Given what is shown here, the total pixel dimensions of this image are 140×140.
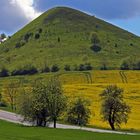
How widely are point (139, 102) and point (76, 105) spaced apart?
170ft

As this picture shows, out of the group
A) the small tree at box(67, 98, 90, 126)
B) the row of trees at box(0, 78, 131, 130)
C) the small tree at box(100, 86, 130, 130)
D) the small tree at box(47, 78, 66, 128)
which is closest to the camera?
the small tree at box(47, 78, 66, 128)

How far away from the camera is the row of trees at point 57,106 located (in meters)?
93.9

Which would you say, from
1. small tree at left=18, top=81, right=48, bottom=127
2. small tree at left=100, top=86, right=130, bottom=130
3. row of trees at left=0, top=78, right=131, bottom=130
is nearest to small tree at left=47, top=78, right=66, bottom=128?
row of trees at left=0, top=78, right=131, bottom=130

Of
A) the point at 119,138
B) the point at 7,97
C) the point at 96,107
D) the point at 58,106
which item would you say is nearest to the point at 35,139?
the point at 119,138

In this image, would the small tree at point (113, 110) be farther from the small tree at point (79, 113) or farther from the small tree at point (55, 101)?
the small tree at point (55, 101)

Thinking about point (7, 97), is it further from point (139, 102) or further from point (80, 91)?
point (139, 102)

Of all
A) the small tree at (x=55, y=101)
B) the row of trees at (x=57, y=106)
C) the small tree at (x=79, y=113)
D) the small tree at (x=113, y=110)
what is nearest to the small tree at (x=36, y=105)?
the row of trees at (x=57, y=106)

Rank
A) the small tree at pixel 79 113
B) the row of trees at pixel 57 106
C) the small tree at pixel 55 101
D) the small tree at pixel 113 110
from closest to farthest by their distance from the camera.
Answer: the small tree at pixel 55 101 < the row of trees at pixel 57 106 < the small tree at pixel 113 110 < the small tree at pixel 79 113

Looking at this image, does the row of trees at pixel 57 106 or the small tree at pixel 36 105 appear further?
the row of trees at pixel 57 106

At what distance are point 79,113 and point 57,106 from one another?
12.4m

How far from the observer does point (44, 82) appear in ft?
324

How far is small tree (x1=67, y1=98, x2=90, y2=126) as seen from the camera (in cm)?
10450

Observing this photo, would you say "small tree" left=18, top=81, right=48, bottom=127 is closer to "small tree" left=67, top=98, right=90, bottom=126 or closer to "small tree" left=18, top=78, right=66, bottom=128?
"small tree" left=18, top=78, right=66, bottom=128

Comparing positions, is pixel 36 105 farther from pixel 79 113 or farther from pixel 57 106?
pixel 79 113
